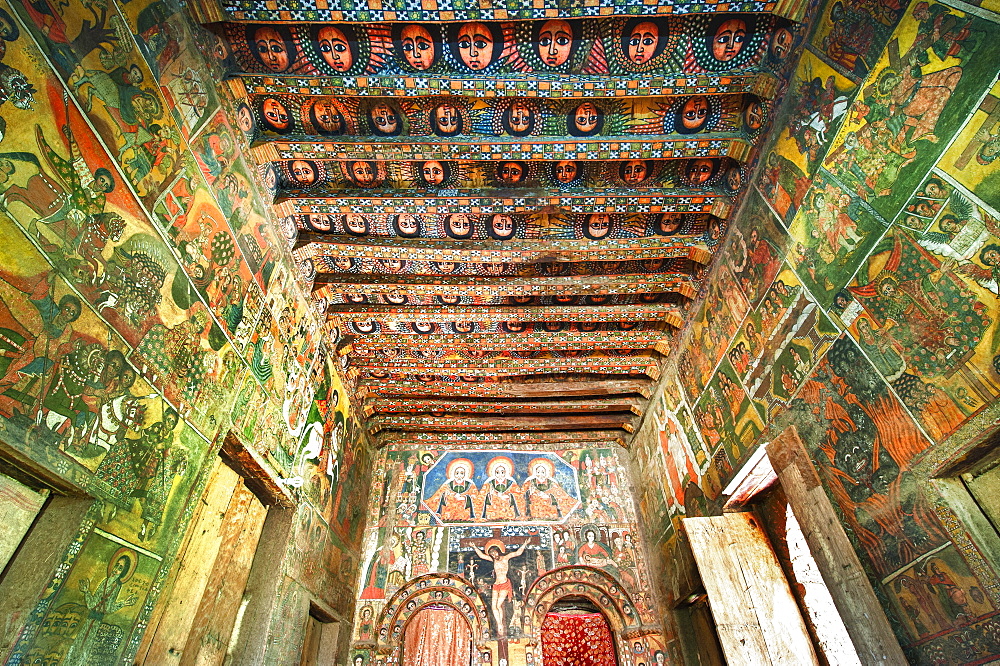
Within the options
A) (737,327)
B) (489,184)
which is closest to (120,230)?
(489,184)

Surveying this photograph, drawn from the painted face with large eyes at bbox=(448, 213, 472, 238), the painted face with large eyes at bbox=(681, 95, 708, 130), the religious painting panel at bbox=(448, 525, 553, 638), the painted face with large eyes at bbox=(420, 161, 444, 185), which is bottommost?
the religious painting panel at bbox=(448, 525, 553, 638)

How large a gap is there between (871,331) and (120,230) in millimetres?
5133

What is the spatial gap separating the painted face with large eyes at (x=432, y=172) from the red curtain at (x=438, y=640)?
8603mm

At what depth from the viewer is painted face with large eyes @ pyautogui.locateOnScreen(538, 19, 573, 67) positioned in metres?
4.01

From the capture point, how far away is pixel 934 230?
2.81 meters

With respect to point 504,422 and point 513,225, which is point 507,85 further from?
point 504,422

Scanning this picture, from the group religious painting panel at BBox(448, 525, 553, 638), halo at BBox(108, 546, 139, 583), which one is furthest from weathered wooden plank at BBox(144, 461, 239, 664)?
religious painting panel at BBox(448, 525, 553, 638)

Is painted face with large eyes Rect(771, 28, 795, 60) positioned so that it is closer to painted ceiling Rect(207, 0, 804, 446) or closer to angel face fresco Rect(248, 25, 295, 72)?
painted ceiling Rect(207, 0, 804, 446)

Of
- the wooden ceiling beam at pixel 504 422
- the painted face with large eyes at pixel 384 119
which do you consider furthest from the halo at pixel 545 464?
the painted face with large eyes at pixel 384 119

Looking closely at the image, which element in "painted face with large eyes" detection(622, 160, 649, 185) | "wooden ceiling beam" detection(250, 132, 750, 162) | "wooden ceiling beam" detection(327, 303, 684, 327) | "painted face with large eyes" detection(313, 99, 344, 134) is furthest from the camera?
"wooden ceiling beam" detection(327, 303, 684, 327)

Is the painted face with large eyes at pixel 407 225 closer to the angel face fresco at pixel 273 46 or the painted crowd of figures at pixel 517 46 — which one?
the painted crowd of figures at pixel 517 46

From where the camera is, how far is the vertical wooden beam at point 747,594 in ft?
15.1

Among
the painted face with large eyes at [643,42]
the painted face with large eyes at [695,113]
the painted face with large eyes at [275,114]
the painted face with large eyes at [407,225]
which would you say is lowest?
the painted face with large eyes at [643,42]

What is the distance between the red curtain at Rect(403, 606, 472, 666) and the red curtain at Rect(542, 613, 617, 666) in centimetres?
232
